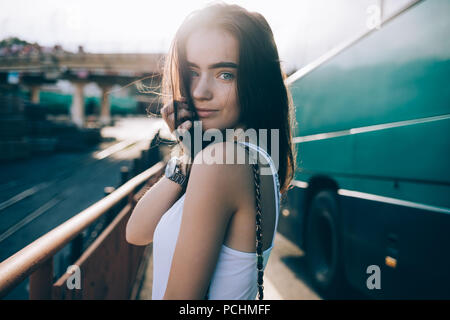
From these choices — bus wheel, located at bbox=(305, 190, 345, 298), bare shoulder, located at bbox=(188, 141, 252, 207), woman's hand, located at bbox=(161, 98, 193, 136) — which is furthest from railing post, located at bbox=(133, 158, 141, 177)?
bare shoulder, located at bbox=(188, 141, 252, 207)

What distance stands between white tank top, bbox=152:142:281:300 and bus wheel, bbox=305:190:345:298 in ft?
10.2

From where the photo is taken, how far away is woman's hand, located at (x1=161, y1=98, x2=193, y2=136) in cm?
117

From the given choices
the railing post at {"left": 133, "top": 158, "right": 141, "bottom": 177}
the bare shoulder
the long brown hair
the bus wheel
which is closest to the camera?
the bare shoulder

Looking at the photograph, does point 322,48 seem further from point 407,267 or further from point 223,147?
point 223,147

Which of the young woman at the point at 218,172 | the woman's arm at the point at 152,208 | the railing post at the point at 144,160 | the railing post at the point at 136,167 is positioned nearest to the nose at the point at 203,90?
the young woman at the point at 218,172

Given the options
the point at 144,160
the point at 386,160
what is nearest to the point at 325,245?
the point at 386,160

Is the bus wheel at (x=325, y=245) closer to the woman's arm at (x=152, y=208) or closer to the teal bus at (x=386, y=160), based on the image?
the teal bus at (x=386, y=160)

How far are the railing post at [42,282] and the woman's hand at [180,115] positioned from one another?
2.54 feet

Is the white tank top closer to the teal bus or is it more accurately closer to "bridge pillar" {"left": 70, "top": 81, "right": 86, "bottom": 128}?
the teal bus

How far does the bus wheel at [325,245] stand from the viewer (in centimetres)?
381

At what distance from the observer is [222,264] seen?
0.94 metres

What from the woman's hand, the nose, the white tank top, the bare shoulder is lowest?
the white tank top

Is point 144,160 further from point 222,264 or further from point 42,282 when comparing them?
point 222,264

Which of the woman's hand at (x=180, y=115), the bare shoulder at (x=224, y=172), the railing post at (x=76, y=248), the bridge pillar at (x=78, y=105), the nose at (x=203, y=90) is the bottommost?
the railing post at (x=76, y=248)
